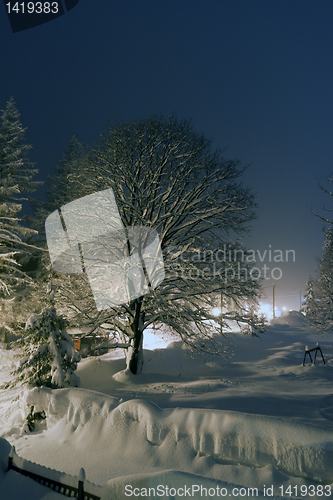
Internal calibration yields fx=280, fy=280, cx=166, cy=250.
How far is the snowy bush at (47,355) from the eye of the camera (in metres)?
7.36

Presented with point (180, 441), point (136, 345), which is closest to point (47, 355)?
point (136, 345)

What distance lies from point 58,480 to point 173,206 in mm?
9025

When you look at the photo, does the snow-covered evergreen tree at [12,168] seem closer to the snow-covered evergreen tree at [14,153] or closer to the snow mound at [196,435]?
the snow-covered evergreen tree at [14,153]

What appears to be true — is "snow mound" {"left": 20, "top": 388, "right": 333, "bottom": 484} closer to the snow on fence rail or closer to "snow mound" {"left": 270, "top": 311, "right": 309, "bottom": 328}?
the snow on fence rail

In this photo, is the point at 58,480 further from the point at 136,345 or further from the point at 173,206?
the point at 173,206

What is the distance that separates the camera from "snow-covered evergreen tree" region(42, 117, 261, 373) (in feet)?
35.1

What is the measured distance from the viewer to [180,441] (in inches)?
192

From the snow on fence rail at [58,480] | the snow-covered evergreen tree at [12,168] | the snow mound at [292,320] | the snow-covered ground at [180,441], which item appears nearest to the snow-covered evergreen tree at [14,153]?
the snow-covered evergreen tree at [12,168]

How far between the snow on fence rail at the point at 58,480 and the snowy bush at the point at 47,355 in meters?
2.85

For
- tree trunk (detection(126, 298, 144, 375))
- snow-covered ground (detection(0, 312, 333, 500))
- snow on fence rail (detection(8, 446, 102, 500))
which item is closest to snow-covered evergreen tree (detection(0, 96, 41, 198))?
tree trunk (detection(126, 298, 144, 375))

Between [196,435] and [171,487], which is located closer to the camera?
[171,487]

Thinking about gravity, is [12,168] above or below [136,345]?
above

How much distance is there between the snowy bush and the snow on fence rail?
9.35 ft

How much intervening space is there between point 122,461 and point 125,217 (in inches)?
328
